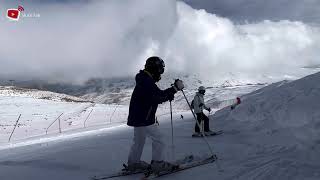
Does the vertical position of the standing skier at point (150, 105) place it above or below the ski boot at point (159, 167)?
above

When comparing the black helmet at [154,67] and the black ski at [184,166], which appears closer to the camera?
the black ski at [184,166]

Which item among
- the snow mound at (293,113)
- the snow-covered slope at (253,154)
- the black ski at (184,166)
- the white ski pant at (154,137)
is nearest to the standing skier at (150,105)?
the white ski pant at (154,137)

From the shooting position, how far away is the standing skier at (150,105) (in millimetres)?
7352

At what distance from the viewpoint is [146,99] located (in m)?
7.44

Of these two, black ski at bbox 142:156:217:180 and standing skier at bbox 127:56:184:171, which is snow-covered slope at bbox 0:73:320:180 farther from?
standing skier at bbox 127:56:184:171

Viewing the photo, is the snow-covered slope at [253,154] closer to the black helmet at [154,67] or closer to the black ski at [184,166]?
the black ski at [184,166]

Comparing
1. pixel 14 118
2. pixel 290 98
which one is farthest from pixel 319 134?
pixel 14 118

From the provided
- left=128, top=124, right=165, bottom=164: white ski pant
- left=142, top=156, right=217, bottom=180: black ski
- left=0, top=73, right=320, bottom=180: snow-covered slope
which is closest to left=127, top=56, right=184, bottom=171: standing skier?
left=128, top=124, right=165, bottom=164: white ski pant

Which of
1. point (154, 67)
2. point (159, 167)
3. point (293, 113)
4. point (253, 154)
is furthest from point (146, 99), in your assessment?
point (293, 113)

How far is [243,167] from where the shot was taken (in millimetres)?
7449

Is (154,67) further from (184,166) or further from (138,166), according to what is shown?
(184,166)

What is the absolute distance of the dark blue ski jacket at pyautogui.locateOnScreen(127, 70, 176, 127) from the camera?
732cm

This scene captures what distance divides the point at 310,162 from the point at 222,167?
1603 millimetres

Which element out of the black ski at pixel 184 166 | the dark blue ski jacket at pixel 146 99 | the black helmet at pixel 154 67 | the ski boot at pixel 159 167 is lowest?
the black ski at pixel 184 166
